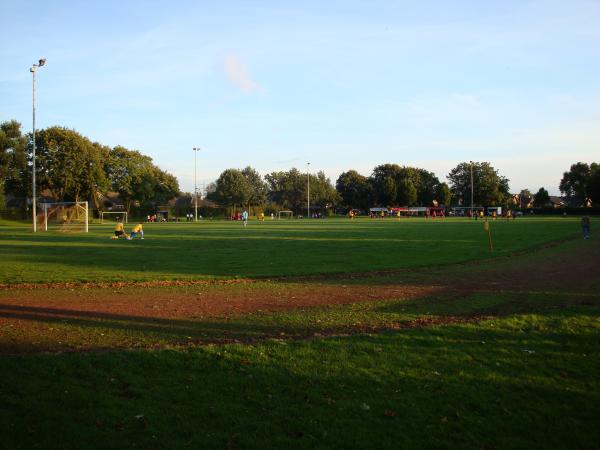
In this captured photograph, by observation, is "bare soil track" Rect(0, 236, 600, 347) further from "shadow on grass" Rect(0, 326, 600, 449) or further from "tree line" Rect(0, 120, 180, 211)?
"tree line" Rect(0, 120, 180, 211)

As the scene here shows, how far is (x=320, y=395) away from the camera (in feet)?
20.8

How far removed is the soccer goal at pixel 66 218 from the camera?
51.6 metres

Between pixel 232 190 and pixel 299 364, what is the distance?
10932cm

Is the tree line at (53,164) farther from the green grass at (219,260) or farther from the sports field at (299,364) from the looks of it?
the sports field at (299,364)

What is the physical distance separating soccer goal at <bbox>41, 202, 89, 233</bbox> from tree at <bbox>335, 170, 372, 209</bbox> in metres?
101

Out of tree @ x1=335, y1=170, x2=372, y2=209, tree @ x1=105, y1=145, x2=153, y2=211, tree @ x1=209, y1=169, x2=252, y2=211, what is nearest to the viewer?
tree @ x1=105, y1=145, x2=153, y2=211

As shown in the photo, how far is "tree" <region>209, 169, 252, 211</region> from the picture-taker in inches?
4535

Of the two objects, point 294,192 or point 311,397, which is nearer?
point 311,397

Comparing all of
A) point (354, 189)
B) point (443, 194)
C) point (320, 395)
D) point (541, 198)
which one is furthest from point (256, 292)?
point (541, 198)

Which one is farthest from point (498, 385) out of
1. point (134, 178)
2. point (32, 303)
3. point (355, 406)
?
point (134, 178)

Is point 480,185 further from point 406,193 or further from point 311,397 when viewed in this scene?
point 311,397

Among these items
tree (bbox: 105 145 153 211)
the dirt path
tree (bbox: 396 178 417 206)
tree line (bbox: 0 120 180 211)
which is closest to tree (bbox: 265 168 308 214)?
tree (bbox: 396 178 417 206)

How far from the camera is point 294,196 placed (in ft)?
462

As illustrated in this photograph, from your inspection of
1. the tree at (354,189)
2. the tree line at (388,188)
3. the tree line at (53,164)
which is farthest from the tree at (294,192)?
the tree line at (53,164)
